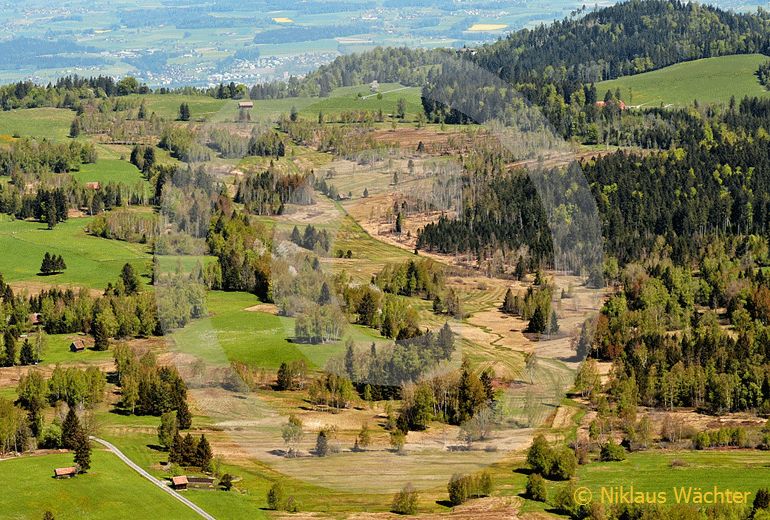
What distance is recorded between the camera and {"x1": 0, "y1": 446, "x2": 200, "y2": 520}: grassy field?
87.5 meters

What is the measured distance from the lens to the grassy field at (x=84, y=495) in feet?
287

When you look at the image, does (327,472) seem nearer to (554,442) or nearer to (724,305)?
(554,442)

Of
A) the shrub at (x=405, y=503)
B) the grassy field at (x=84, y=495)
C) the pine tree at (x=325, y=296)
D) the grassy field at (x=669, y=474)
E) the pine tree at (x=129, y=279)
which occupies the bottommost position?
the grassy field at (x=669, y=474)

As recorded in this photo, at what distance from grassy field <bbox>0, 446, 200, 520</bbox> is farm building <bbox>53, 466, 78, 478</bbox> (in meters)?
0.46

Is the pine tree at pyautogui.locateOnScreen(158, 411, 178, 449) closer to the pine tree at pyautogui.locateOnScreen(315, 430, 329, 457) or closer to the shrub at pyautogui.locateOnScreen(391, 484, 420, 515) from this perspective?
the pine tree at pyautogui.locateOnScreen(315, 430, 329, 457)

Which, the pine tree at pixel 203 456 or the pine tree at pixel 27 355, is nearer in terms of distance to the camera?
the pine tree at pixel 203 456

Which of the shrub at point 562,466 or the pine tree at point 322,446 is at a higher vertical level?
the pine tree at point 322,446

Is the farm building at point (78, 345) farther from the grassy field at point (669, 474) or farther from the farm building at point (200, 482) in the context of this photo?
the grassy field at point (669, 474)

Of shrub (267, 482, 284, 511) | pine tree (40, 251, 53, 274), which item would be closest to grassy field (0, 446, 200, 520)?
shrub (267, 482, 284, 511)

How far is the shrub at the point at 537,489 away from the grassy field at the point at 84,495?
22899mm

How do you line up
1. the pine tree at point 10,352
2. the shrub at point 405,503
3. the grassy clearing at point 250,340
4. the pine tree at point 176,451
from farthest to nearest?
the pine tree at point 10,352 → the grassy clearing at point 250,340 → the pine tree at point 176,451 → the shrub at point 405,503

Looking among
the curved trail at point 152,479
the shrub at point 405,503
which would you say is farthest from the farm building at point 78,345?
the shrub at point 405,503

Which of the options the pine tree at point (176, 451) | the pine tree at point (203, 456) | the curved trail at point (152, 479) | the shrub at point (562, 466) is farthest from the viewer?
the shrub at point (562, 466)

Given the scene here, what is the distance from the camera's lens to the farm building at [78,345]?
13212 cm
